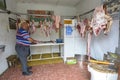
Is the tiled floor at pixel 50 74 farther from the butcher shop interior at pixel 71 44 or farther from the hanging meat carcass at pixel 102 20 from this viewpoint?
the hanging meat carcass at pixel 102 20

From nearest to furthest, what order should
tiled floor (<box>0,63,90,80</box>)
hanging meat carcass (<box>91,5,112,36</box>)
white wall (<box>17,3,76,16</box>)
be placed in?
hanging meat carcass (<box>91,5,112,36</box>)
tiled floor (<box>0,63,90,80</box>)
white wall (<box>17,3,76,16</box>)

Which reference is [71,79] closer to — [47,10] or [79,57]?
[79,57]

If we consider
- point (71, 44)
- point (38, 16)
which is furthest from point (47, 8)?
point (71, 44)

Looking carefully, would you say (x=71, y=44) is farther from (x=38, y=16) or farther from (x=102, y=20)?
(x=38, y=16)

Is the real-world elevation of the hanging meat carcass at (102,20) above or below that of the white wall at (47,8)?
below

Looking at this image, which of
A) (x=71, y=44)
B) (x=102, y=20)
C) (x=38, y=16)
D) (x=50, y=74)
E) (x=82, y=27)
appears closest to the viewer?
(x=102, y=20)

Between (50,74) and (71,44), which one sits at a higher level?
(71,44)

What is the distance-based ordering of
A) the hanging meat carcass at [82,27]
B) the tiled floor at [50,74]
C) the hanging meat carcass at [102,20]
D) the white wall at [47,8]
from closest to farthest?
the hanging meat carcass at [102,20]
the tiled floor at [50,74]
the hanging meat carcass at [82,27]
the white wall at [47,8]

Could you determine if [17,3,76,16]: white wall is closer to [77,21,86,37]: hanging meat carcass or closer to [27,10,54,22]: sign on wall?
[27,10,54,22]: sign on wall

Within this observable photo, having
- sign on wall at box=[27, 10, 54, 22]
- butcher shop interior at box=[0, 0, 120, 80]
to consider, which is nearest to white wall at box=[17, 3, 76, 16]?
butcher shop interior at box=[0, 0, 120, 80]

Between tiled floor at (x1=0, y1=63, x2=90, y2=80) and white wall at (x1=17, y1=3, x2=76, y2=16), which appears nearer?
tiled floor at (x1=0, y1=63, x2=90, y2=80)

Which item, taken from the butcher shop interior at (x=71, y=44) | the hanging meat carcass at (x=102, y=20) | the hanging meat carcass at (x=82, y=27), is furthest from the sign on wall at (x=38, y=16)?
the hanging meat carcass at (x=102, y=20)

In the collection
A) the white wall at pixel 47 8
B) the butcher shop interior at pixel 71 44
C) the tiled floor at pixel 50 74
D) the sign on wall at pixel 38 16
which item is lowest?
the tiled floor at pixel 50 74

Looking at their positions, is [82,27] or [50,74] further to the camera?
[82,27]
